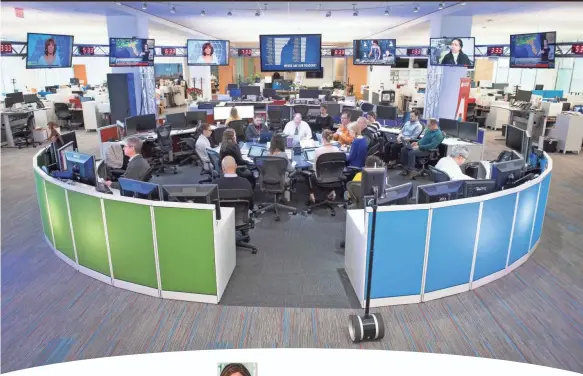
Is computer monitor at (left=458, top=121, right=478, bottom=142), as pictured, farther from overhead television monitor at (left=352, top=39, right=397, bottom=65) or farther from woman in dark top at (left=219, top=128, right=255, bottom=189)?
woman in dark top at (left=219, top=128, right=255, bottom=189)

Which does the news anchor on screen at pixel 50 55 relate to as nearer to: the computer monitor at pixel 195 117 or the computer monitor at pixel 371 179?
the computer monitor at pixel 195 117

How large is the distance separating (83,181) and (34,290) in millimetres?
1465

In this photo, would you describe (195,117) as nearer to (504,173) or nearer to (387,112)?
(387,112)

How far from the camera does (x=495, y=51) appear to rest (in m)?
16.6

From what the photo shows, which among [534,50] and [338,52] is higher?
[338,52]

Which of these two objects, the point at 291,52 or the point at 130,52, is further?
the point at 130,52

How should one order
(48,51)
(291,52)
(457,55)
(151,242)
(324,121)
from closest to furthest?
(151,242), (457,55), (48,51), (291,52), (324,121)

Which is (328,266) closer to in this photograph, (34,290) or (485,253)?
(485,253)

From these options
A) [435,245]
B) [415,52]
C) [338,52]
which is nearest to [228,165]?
[435,245]

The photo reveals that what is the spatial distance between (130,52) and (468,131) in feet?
26.4

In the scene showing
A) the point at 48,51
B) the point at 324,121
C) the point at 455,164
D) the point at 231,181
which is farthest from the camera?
the point at 324,121

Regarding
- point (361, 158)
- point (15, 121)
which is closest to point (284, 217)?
point (361, 158)

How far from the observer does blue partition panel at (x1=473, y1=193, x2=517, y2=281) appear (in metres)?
4.77

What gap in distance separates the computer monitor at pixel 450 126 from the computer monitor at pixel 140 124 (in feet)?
21.4
